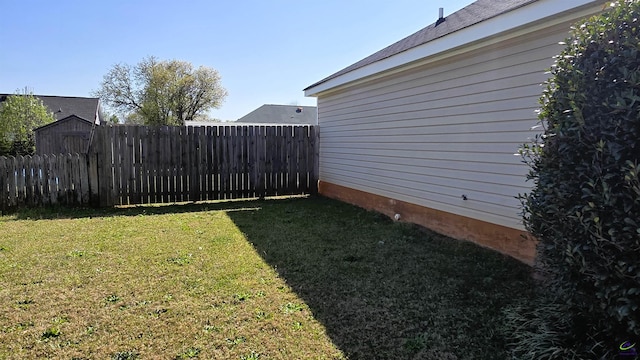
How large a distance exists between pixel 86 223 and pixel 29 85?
19880mm

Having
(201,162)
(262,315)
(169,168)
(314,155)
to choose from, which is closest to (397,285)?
(262,315)

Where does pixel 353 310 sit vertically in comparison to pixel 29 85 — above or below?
below

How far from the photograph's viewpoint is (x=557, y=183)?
6.70 feet

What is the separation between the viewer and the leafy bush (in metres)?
1.69

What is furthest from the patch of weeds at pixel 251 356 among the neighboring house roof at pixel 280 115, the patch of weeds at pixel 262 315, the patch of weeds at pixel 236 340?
the neighboring house roof at pixel 280 115

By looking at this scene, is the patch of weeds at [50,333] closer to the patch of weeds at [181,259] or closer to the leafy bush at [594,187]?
the patch of weeds at [181,259]

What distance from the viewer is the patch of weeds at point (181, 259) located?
412 centimetres

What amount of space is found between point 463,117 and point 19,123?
23291 millimetres

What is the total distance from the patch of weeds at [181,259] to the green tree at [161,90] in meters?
27.3

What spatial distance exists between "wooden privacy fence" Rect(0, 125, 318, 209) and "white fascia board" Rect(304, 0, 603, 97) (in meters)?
3.62

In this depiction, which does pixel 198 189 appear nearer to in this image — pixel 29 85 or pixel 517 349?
pixel 517 349

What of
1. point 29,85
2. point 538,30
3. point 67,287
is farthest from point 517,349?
point 29,85

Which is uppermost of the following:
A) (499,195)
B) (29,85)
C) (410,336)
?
(29,85)

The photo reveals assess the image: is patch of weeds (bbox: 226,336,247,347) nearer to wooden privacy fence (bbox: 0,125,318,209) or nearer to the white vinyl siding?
the white vinyl siding
